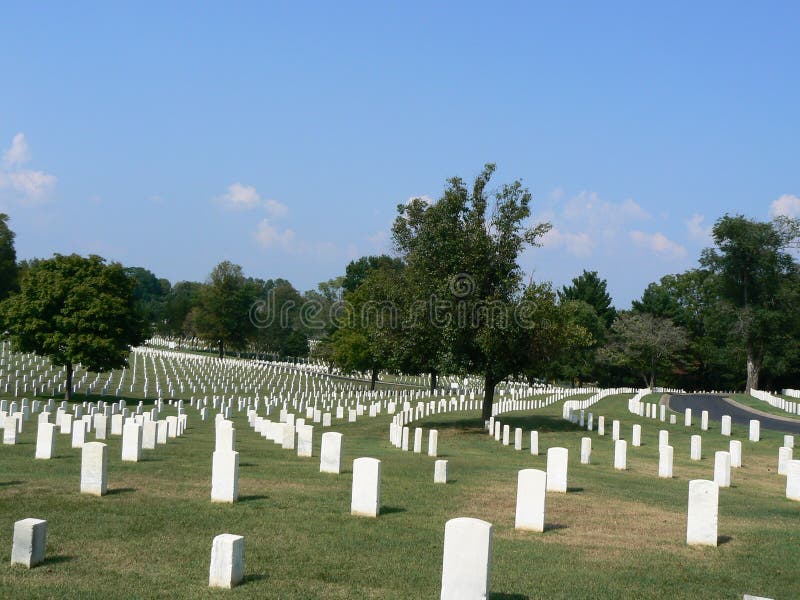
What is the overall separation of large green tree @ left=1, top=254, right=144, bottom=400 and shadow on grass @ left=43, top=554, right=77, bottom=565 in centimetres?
3685

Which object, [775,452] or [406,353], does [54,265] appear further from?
[775,452]

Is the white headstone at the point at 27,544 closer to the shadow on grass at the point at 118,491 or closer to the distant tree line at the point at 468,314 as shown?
the shadow on grass at the point at 118,491

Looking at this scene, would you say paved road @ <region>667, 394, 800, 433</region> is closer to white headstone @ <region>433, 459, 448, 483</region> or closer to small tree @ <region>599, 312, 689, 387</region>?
white headstone @ <region>433, 459, 448, 483</region>

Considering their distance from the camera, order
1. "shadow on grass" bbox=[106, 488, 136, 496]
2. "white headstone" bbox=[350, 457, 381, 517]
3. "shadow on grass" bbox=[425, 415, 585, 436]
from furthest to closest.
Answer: "shadow on grass" bbox=[425, 415, 585, 436] < "shadow on grass" bbox=[106, 488, 136, 496] < "white headstone" bbox=[350, 457, 381, 517]

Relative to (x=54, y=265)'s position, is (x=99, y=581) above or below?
below

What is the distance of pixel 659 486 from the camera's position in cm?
1730

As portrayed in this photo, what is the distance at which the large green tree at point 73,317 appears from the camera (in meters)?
43.9

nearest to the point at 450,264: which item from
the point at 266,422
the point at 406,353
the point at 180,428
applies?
the point at 406,353

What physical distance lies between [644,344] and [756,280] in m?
14.6

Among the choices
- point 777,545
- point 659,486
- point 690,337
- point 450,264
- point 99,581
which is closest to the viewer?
point 99,581

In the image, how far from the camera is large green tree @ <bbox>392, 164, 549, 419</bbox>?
1219 inches

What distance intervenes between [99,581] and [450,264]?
24.4 meters

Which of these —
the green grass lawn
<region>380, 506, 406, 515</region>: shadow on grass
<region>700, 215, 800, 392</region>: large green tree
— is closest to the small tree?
<region>700, 215, 800, 392</region>: large green tree

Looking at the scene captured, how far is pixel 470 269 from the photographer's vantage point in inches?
1240
